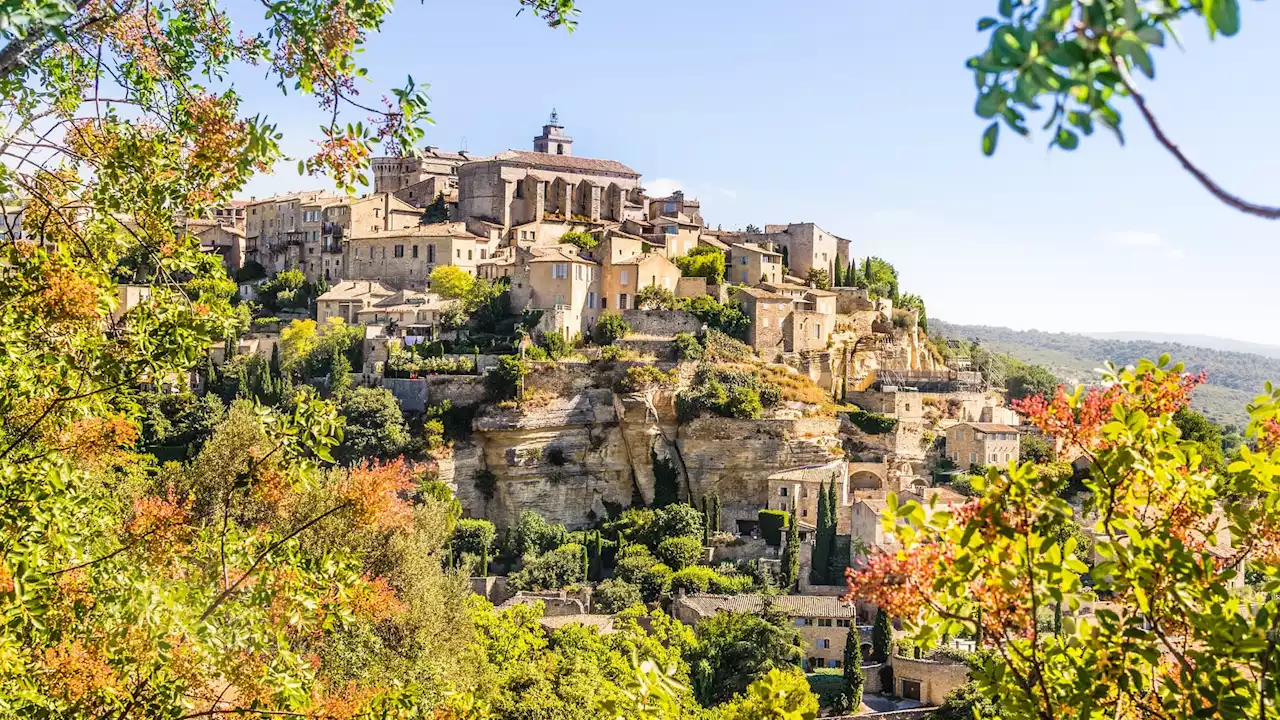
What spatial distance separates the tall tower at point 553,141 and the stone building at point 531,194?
1381cm

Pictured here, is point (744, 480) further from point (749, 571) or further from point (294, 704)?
point (294, 704)

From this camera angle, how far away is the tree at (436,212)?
191ft

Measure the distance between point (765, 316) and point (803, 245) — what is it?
8627 millimetres

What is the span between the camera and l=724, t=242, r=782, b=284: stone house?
50031mm

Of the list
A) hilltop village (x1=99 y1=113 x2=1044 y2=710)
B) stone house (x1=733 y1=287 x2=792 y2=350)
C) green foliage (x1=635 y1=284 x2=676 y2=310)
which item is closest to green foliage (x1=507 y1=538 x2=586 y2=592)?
hilltop village (x1=99 y1=113 x2=1044 y2=710)

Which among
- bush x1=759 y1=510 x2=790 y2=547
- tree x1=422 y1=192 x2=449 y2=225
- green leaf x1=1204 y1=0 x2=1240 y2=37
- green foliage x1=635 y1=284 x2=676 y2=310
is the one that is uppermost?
tree x1=422 y1=192 x2=449 y2=225

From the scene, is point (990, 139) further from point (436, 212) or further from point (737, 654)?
point (436, 212)

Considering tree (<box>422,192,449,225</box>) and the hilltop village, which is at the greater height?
tree (<box>422,192,449,225</box>)

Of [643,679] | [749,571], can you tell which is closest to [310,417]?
[643,679]

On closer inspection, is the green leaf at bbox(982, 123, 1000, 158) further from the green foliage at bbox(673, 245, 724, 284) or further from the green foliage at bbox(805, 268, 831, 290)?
the green foliage at bbox(805, 268, 831, 290)

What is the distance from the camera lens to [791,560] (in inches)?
1474

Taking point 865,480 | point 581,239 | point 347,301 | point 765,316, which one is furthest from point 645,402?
point 347,301

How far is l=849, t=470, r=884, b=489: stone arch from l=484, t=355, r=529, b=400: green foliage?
40.7 ft

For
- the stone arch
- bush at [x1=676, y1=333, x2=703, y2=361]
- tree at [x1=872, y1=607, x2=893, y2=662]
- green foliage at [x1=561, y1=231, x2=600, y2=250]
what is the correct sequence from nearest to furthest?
1. tree at [x1=872, y1=607, x2=893, y2=662]
2. the stone arch
3. bush at [x1=676, y1=333, x2=703, y2=361]
4. green foliage at [x1=561, y1=231, x2=600, y2=250]
